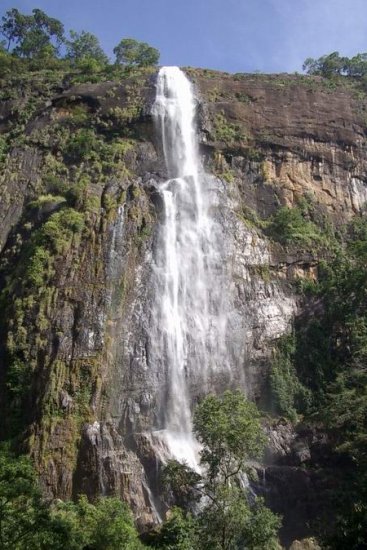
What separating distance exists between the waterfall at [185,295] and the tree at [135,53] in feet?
53.3

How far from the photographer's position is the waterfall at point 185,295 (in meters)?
20.9

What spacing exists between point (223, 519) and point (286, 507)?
727 centimetres

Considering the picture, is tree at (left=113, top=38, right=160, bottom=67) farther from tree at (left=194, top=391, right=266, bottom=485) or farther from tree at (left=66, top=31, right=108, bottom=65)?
tree at (left=194, top=391, right=266, bottom=485)

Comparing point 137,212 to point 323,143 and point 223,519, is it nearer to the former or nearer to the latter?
point 323,143

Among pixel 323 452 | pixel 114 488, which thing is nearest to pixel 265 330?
pixel 323 452

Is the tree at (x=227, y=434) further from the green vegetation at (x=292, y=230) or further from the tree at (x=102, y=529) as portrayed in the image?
the green vegetation at (x=292, y=230)

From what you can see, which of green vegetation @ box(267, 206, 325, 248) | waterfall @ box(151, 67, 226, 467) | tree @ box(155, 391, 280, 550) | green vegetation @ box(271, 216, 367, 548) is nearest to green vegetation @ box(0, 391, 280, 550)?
tree @ box(155, 391, 280, 550)

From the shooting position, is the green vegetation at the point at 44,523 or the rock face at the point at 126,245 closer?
the green vegetation at the point at 44,523

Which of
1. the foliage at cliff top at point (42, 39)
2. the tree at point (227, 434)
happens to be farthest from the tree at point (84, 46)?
the tree at point (227, 434)

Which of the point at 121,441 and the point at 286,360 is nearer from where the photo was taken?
the point at 121,441

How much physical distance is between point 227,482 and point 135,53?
127ft

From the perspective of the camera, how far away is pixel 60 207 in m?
25.6

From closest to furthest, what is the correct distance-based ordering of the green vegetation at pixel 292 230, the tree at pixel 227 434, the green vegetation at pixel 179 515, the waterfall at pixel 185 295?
the green vegetation at pixel 179 515 < the tree at pixel 227 434 < the waterfall at pixel 185 295 < the green vegetation at pixel 292 230

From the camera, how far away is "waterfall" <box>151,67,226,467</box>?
20.9m
